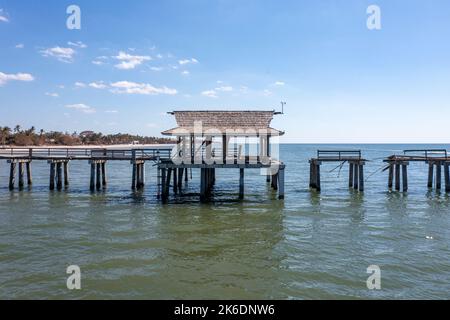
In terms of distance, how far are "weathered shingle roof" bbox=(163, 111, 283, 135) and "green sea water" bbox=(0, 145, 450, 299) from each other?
16.1 ft

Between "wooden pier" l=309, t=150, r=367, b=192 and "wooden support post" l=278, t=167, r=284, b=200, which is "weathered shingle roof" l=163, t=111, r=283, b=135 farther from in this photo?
"wooden pier" l=309, t=150, r=367, b=192

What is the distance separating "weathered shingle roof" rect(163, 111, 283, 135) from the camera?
24484 millimetres

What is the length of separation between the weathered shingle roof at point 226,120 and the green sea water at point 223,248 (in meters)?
4.90

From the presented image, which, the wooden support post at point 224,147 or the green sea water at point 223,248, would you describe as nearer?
the green sea water at point 223,248

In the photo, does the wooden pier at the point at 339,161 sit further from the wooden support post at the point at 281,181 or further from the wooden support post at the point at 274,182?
the wooden support post at the point at 281,181

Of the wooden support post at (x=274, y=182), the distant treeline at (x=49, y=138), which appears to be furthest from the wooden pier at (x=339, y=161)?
the distant treeline at (x=49, y=138)

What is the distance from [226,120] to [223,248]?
1231 centimetres

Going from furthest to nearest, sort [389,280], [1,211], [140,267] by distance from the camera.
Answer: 1. [1,211]
2. [140,267]
3. [389,280]

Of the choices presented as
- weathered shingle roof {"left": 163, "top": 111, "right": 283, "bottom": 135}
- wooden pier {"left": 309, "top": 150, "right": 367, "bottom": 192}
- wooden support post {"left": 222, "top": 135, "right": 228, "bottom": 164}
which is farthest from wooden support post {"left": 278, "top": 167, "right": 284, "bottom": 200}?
wooden pier {"left": 309, "top": 150, "right": 367, "bottom": 192}

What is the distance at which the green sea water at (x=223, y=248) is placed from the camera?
10406 mm
